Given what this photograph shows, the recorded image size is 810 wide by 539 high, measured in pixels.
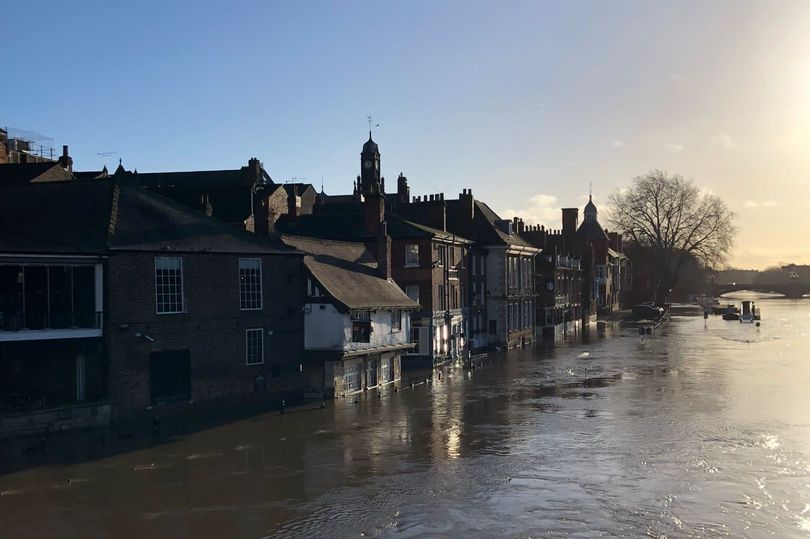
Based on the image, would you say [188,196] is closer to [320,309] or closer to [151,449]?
[320,309]

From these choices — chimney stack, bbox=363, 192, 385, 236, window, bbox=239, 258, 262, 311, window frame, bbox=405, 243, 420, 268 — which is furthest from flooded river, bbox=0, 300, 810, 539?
window frame, bbox=405, 243, 420, 268

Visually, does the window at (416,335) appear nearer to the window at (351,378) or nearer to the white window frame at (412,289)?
the white window frame at (412,289)

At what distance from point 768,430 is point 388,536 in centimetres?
2070

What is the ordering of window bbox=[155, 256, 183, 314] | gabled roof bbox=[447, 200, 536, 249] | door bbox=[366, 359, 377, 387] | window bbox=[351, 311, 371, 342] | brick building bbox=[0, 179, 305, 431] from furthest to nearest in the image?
gabled roof bbox=[447, 200, 536, 249]
door bbox=[366, 359, 377, 387]
window bbox=[351, 311, 371, 342]
window bbox=[155, 256, 183, 314]
brick building bbox=[0, 179, 305, 431]

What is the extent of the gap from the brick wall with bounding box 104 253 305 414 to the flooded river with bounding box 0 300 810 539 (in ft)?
9.07

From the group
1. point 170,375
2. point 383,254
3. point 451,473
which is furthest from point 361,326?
point 451,473

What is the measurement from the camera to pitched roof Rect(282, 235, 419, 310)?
41.4 m

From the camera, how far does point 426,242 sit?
5619cm

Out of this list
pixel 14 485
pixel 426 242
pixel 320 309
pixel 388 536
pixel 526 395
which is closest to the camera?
pixel 388 536

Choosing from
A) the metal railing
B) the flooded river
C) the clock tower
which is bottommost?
the flooded river

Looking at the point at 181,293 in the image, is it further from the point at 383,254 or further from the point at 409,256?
the point at 409,256

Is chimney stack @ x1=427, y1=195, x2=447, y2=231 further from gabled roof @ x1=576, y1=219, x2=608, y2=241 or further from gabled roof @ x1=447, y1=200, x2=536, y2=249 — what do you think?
gabled roof @ x1=576, y1=219, x2=608, y2=241

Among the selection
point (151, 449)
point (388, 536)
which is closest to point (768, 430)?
point (388, 536)

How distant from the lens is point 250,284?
3841 cm
